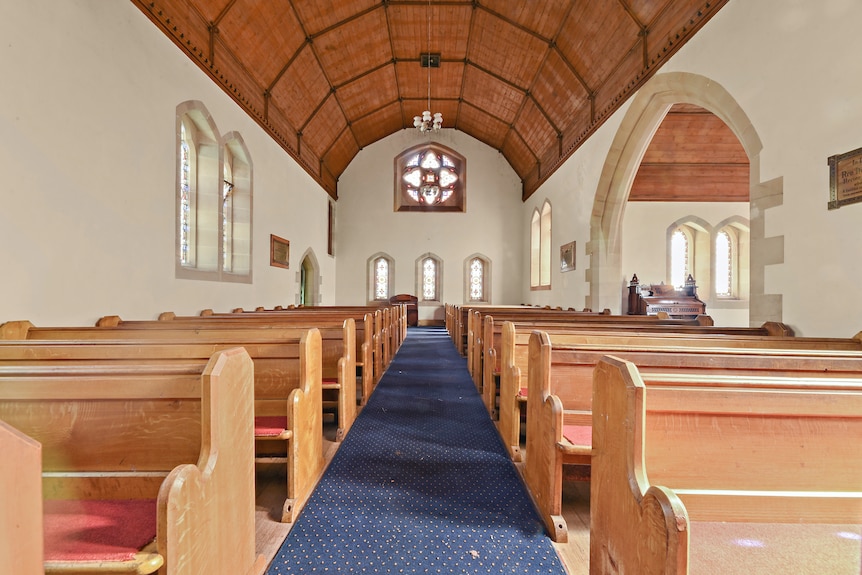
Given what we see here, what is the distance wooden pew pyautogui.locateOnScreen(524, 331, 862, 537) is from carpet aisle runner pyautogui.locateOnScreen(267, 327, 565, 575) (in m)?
0.20

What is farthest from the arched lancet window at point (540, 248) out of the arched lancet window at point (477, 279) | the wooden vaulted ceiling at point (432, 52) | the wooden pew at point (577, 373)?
the wooden pew at point (577, 373)

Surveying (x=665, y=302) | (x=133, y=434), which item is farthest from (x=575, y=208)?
(x=133, y=434)

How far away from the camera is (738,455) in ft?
→ 4.14

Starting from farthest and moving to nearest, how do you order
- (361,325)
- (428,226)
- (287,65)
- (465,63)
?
(428,226), (465,63), (287,65), (361,325)

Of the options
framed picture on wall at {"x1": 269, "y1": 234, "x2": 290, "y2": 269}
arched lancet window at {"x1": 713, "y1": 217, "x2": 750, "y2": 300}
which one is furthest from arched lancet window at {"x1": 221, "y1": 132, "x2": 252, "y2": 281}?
arched lancet window at {"x1": 713, "y1": 217, "x2": 750, "y2": 300}

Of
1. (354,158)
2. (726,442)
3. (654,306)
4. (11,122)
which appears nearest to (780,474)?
(726,442)

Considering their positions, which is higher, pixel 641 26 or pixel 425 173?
pixel 425 173

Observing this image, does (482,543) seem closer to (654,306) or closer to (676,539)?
(676,539)

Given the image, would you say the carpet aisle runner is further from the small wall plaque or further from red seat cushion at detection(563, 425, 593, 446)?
the small wall plaque

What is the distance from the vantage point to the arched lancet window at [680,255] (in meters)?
9.20

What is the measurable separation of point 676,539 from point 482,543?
1038mm

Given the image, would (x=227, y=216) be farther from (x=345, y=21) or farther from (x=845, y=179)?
(x=845, y=179)

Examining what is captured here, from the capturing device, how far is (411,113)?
11.3 m

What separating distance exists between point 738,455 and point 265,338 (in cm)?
214
